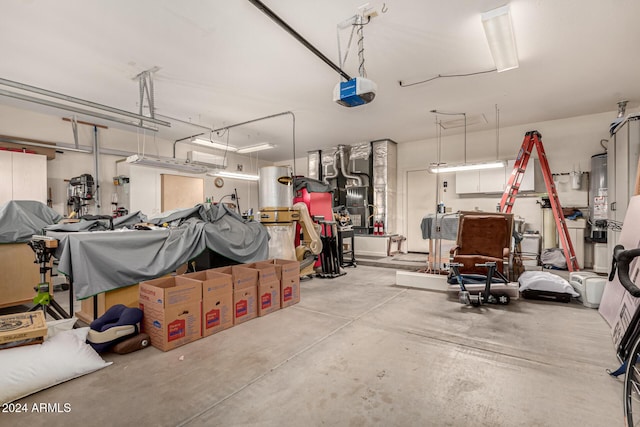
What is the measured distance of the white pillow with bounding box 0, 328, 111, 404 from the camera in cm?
186

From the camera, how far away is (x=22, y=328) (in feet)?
6.93

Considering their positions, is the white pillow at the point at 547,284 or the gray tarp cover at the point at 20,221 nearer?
the gray tarp cover at the point at 20,221

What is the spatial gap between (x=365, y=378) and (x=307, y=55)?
3.81 metres

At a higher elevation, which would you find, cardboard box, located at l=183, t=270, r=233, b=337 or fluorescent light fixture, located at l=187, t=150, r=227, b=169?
fluorescent light fixture, located at l=187, t=150, r=227, b=169

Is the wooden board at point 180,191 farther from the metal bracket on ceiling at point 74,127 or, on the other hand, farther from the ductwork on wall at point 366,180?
the ductwork on wall at point 366,180

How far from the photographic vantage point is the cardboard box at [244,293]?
314 cm

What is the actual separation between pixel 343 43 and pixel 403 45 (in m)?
0.76

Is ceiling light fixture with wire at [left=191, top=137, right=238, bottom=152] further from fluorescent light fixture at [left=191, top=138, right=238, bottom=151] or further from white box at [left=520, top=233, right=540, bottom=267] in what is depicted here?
white box at [left=520, top=233, right=540, bottom=267]

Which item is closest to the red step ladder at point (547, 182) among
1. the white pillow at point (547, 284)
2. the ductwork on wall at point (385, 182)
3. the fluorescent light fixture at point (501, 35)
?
the white pillow at point (547, 284)

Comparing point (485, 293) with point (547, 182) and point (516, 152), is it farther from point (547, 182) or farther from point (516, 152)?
point (516, 152)

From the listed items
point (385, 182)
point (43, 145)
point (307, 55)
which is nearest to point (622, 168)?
point (385, 182)

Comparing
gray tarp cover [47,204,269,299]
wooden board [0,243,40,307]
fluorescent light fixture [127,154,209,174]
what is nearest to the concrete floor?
gray tarp cover [47,204,269,299]

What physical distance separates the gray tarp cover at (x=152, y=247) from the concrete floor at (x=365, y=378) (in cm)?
80

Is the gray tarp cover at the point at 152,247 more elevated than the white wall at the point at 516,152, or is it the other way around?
the white wall at the point at 516,152
